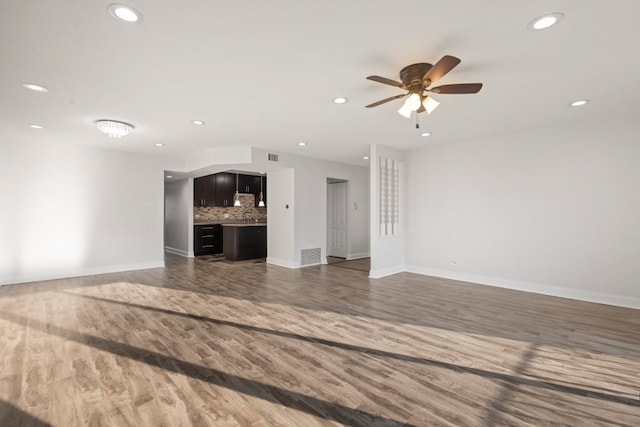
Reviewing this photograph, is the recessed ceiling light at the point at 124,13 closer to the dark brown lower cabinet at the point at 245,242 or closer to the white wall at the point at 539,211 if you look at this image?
the white wall at the point at 539,211

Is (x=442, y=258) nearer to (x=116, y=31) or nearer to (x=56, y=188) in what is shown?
(x=116, y=31)

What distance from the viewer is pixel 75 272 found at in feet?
19.1

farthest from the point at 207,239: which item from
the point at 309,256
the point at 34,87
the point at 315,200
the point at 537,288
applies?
the point at 537,288

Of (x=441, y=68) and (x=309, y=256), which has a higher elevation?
(x=441, y=68)

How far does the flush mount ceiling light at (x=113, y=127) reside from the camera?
4.20 metres

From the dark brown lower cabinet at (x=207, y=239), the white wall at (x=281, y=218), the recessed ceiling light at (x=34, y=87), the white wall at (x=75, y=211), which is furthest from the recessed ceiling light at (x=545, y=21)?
the dark brown lower cabinet at (x=207, y=239)

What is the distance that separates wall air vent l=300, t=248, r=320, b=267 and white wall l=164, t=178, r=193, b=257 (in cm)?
348

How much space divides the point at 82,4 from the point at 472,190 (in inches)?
222

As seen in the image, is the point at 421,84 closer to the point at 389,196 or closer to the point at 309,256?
the point at 389,196

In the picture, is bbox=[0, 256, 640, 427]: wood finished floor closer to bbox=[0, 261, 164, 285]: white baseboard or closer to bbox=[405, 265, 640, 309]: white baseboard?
bbox=[405, 265, 640, 309]: white baseboard

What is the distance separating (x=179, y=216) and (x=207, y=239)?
1115 mm

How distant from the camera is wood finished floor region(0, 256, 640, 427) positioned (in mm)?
1905

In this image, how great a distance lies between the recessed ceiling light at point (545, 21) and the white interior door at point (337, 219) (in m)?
6.20

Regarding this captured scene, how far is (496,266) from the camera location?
518 centimetres
